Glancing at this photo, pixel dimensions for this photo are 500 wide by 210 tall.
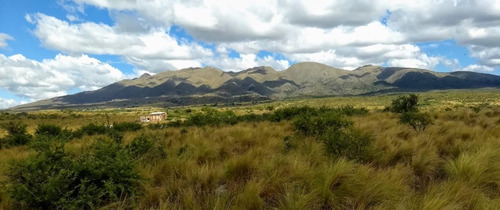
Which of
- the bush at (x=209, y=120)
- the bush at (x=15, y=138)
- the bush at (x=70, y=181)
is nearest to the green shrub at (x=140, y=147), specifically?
the bush at (x=70, y=181)

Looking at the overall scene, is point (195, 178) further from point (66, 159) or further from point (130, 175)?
point (66, 159)

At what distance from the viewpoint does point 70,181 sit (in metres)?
4.10

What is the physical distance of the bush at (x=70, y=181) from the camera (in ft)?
12.5

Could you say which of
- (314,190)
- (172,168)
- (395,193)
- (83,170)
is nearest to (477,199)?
(395,193)

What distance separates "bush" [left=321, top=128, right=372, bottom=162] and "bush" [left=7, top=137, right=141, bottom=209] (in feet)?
14.1

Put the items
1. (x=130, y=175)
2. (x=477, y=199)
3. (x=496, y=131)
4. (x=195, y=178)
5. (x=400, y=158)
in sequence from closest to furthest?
(x=477, y=199) → (x=130, y=175) → (x=195, y=178) → (x=400, y=158) → (x=496, y=131)

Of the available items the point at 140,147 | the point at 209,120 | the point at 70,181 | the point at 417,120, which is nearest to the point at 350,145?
the point at 140,147

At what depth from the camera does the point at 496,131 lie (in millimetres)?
9844

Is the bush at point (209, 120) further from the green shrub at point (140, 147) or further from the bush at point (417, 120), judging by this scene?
the green shrub at point (140, 147)

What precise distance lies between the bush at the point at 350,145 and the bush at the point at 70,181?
14.1 feet

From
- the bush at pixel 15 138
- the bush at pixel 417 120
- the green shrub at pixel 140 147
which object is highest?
the green shrub at pixel 140 147

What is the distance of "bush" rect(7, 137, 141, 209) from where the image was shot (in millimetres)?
3803

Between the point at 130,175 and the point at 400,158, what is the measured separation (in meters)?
5.73

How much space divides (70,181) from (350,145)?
5.35 meters
